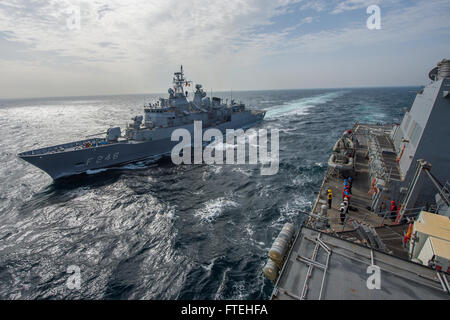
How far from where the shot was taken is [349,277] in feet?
19.5

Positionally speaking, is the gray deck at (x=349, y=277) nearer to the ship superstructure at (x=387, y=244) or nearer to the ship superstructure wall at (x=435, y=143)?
the ship superstructure at (x=387, y=244)

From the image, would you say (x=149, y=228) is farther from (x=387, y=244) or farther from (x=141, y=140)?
(x=141, y=140)

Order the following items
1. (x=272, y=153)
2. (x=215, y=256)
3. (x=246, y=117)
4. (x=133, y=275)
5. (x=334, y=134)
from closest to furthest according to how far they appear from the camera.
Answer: (x=133, y=275) → (x=215, y=256) → (x=272, y=153) → (x=334, y=134) → (x=246, y=117)

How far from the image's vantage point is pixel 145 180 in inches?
984

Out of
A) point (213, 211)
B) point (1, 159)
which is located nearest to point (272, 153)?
point (213, 211)

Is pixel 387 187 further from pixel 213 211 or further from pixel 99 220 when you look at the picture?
pixel 99 220

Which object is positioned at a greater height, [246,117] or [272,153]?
[246,117]

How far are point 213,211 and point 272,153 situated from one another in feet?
57.5

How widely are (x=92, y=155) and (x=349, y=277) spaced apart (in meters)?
30.2

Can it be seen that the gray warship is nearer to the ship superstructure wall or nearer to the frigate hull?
the frigate hull

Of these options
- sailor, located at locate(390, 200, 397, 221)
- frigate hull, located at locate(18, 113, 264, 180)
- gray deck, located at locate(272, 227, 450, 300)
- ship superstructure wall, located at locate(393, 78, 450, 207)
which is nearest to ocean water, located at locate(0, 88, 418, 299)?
frigate hull, located at locate(18, 113, 264, 180)

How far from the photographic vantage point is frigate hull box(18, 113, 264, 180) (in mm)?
24062

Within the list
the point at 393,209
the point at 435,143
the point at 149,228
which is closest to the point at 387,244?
the point at 393,209

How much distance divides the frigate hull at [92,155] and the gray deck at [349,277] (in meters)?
28.4
